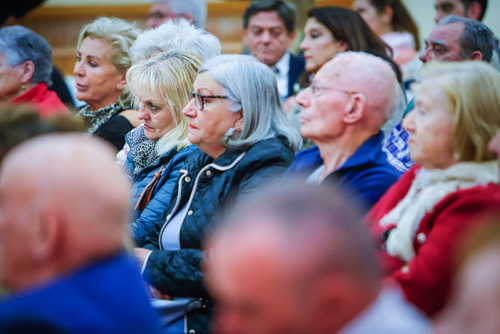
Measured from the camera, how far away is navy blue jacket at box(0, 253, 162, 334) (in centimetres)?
101

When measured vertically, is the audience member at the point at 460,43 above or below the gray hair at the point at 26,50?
above

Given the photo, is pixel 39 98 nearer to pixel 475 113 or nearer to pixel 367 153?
pixel 367 153

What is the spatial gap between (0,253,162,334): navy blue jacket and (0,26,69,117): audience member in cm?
270

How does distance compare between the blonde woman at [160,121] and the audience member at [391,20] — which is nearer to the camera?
the blonde woman at [160,121]

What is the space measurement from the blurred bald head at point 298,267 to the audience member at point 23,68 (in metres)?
2.86

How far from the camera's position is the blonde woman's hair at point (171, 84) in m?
2.84

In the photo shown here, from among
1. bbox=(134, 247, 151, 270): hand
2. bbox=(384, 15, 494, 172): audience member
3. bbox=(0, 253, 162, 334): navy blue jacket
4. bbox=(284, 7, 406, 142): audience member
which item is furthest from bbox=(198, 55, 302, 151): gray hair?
bbox=(0, 253, 162, 334): navy blue jacket

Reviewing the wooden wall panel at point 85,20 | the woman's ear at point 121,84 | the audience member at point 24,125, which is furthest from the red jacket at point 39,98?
the wooden wall panel at point 85,20

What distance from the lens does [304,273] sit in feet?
3.22

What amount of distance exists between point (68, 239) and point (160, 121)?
1.81 metres

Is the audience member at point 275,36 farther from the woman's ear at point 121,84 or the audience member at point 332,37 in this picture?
the woman's ear at point 121,84

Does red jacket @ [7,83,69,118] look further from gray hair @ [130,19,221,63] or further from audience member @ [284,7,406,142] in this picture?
audience member @ [284,7,406,142]

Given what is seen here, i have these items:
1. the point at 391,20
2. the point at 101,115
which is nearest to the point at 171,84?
the point at 101,115

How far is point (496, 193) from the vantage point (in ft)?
5.07
